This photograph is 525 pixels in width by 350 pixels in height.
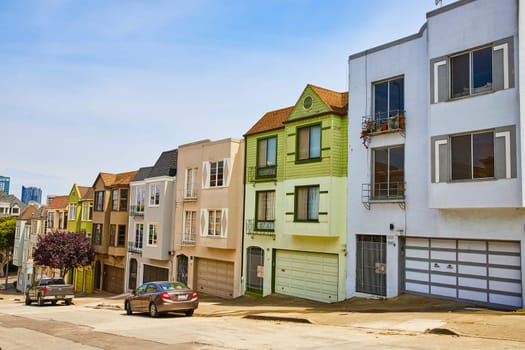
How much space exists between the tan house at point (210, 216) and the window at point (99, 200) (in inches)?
552

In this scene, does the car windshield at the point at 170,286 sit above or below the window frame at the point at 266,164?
below

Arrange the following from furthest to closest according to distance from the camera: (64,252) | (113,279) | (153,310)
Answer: (113,279) < (64,252) < (153,310)

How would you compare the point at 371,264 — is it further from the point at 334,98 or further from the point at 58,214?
the point at 58,214

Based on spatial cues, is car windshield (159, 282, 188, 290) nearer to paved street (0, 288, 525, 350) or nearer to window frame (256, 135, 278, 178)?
paved street (0, 288, 525, 350)

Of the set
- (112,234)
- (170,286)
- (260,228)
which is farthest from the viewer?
(112,234)

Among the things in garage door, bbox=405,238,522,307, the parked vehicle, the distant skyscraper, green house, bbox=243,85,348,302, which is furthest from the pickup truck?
the distant skyscraper

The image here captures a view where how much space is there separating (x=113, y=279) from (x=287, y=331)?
32.6 m

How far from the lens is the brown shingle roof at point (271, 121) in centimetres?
2797

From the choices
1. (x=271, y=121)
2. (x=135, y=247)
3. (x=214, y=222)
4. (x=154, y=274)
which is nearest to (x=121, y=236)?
(x=135, y=247)

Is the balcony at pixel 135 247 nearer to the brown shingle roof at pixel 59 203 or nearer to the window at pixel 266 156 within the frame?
the window at pixel 266 156

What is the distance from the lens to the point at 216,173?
31.2 meters

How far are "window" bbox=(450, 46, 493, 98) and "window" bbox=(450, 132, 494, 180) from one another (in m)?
1.64

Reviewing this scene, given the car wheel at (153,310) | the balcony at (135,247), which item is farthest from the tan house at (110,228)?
the car wheel at (153,310)

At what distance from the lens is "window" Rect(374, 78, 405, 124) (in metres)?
21.5
